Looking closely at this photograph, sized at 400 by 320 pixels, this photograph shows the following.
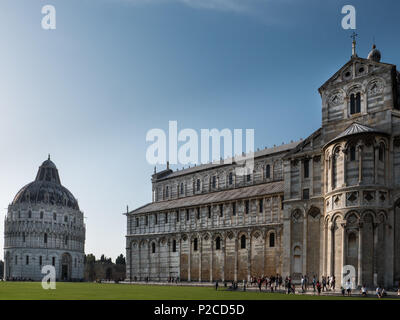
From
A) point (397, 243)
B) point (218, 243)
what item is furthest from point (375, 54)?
point (218, 243)

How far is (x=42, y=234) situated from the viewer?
115 m

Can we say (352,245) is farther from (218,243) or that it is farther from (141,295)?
(218,243)

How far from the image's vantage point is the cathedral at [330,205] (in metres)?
37.0

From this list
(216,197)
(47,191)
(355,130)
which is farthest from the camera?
(47,191)

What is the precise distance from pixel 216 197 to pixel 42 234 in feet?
217

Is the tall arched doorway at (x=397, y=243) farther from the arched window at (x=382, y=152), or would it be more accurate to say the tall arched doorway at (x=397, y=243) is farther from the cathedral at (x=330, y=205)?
the arched window at (x=382, y=152)

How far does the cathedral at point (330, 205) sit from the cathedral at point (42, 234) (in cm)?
6239

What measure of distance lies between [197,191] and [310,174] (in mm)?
30043

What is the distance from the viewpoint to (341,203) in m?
38.3

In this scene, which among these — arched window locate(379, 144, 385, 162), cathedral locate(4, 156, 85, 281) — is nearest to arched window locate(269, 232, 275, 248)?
arched window locate(379, 144, 385, 162)

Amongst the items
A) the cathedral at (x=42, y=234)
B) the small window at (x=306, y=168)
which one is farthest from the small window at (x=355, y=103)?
the cathedral at (x=42, y=234)

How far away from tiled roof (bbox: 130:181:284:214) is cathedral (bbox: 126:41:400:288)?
0.27m

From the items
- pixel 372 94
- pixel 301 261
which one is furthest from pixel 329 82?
pixel 301 261
